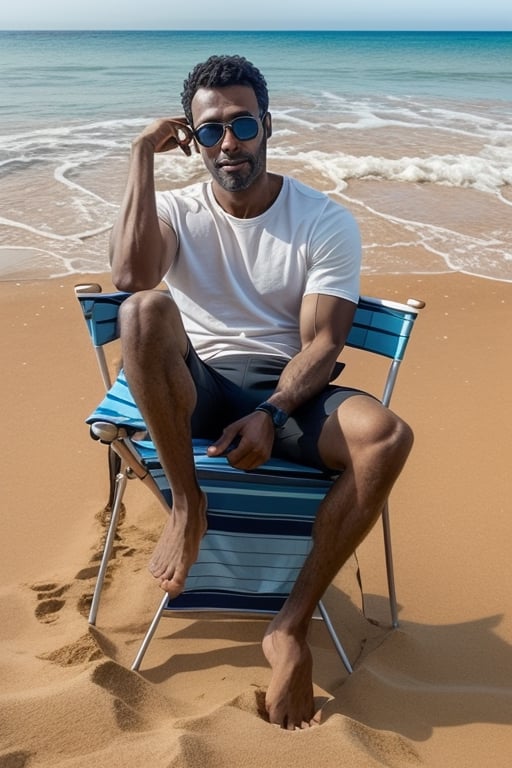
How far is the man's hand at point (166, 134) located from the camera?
3.12 meters

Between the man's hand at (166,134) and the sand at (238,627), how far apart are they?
1.40 metres

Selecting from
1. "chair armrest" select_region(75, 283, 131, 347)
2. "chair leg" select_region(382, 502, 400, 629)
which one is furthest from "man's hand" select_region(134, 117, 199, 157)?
"chair leg" select_region(382, 502, 400, 629)

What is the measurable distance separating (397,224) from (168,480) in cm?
593

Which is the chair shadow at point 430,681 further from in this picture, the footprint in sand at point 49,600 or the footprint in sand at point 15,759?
the footprint in sand at point 49,600

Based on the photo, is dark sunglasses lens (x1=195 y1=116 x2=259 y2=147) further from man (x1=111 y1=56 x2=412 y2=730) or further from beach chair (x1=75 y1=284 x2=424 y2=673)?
beach chair (x1=75 y1=284 x2=424 y2=673)

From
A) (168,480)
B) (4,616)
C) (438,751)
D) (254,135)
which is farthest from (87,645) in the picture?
(254,135)

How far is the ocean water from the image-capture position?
7.14 metres

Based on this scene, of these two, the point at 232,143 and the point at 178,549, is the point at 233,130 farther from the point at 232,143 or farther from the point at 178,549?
the point at 178,549

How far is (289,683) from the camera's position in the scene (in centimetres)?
233

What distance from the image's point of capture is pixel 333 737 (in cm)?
211

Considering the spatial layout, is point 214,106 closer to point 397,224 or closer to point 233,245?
point 233,245

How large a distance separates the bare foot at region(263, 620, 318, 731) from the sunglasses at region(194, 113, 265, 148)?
165cm

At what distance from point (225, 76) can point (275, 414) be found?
1.23 m

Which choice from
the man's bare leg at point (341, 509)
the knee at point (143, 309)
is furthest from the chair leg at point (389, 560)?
the knee at point (143, 309)
